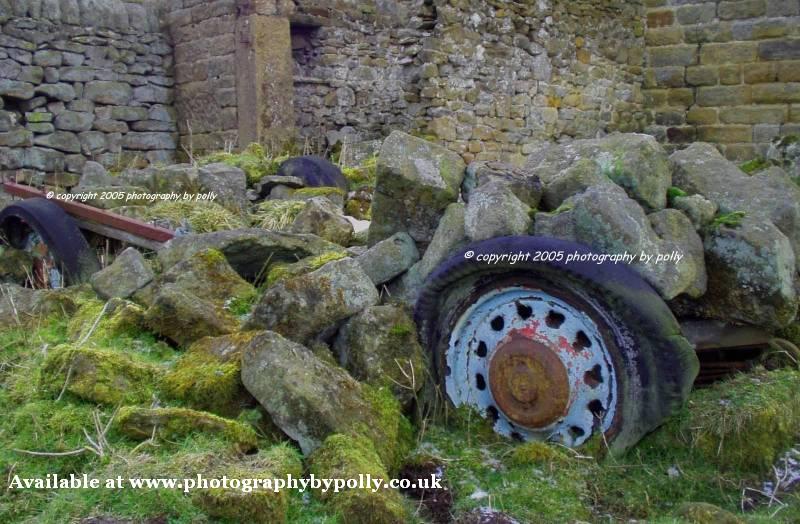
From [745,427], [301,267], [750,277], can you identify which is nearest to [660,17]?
[750,277]

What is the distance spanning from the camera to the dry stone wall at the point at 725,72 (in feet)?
36.6

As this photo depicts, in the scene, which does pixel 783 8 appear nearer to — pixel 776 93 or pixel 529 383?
pixel 776 93

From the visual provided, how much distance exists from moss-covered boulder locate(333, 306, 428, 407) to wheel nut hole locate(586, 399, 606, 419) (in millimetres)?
662

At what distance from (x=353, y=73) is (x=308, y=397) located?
7.60 metres

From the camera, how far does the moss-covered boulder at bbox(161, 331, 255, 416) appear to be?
11.3 ft

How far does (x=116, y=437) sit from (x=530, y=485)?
142 centimetres

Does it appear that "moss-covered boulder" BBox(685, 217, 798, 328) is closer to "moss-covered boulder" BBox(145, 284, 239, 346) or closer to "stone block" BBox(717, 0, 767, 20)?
"moss-covered boulder" BBox(145, 284, 239, 346)

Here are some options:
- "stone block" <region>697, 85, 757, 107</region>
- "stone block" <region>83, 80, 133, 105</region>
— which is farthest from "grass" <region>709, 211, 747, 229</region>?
"stone block" <region>697, 85, 757, 107</region>

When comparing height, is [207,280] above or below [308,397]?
above

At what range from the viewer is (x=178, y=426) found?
320 centimetres

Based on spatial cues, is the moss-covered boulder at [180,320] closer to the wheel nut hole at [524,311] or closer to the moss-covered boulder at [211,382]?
the moss-covered boulder at [211,382]

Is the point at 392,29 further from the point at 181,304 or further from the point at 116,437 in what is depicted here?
the point at 116,437

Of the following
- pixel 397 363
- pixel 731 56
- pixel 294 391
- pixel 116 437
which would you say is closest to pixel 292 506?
pixel 294 391

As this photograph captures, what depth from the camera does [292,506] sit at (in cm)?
296
